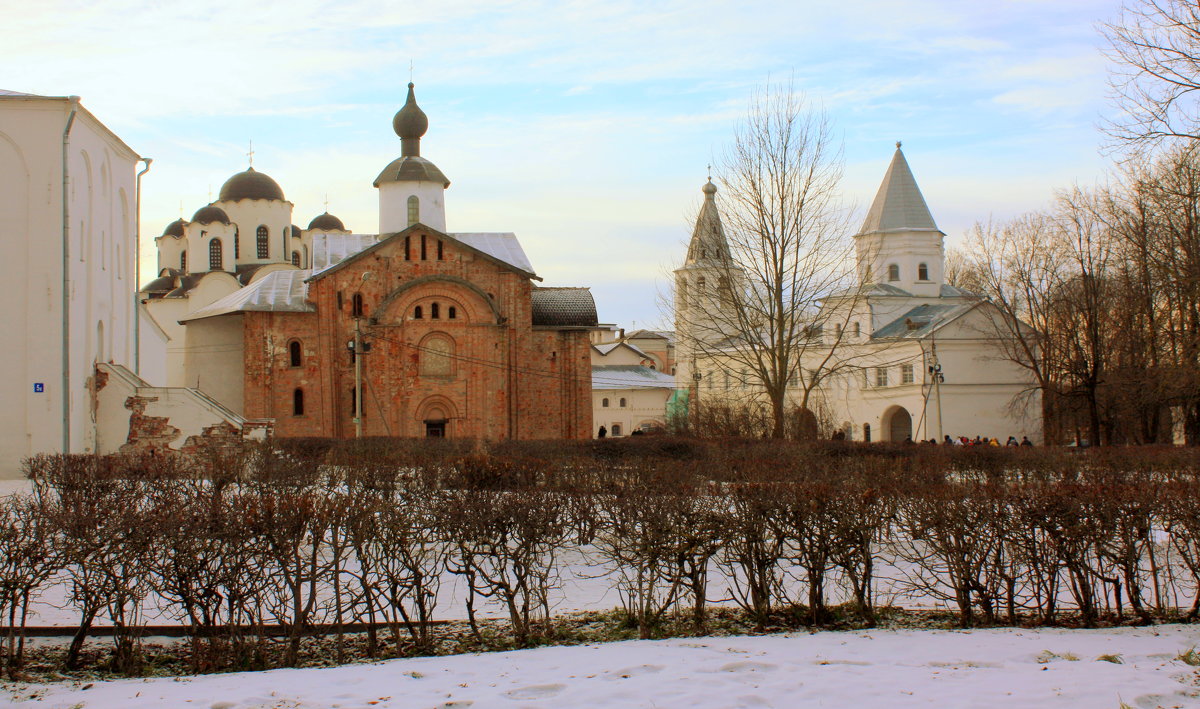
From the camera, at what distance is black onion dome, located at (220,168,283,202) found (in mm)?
A: 46875

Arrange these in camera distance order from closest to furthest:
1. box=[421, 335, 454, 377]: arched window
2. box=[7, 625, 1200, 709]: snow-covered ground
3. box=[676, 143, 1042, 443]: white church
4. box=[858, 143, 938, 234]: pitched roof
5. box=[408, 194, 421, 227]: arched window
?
box=[7, 625, 1200, 709]: snow-covered ground, box=[421, 335, 454, 377]: arched window, box=[408, 194, 421, 227]: arched window, box=[676, 143, 1042, 443]: white church, box=[858, 143, 938, 234]: pitched roof

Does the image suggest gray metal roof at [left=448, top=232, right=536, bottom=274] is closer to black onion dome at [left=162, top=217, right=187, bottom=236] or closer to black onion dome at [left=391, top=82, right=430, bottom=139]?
black onion dome at [left=391, top=82, right=430, bottom=139]

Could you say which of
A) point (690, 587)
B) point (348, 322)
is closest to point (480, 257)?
point (348, 322)

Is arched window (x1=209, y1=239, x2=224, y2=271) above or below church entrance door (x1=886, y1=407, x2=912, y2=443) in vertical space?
above

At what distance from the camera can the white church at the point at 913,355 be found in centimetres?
4209

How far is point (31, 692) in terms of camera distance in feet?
19.1

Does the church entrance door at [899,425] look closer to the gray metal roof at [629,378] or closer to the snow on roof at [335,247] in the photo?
the gray metal roof at [629,378]

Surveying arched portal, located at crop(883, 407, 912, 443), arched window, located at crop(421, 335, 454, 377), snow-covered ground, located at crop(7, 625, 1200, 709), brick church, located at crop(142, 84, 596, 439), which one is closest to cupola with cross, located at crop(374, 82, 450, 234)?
brick church, located at crop(142, 84, 596, 439)

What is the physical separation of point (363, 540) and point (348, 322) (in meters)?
26.2

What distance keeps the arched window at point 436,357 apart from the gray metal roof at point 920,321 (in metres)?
18.5

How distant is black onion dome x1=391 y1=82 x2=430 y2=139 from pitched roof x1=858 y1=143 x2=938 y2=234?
22784mm

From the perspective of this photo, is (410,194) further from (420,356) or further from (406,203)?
(420,356)

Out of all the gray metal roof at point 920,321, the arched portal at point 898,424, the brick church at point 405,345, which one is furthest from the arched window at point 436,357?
the arched portal at point 898,424

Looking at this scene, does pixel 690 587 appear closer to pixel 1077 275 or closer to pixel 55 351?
pixel 55 351
